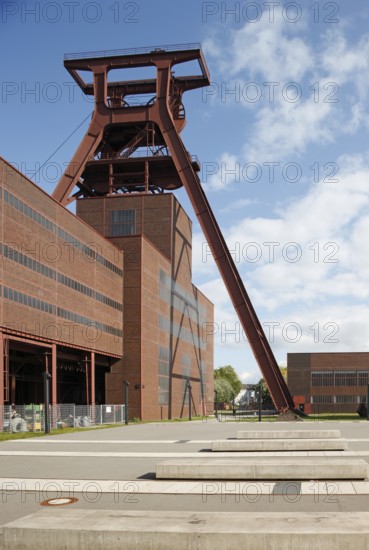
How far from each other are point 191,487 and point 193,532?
6523 mm

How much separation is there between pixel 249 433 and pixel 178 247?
57.1 meters

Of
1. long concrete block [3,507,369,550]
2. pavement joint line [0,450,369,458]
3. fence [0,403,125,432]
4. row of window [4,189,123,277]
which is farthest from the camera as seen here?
row of window [4,189,123,277]

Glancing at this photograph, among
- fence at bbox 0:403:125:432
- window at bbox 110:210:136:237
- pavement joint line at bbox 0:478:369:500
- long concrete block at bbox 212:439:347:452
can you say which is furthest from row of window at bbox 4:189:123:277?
pavement joint line at bbox 0:478:369:500

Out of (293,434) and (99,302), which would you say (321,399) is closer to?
(99,302)

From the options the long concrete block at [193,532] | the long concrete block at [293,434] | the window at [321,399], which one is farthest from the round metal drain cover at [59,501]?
the window at [321,399]

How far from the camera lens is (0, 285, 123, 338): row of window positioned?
44.7 m

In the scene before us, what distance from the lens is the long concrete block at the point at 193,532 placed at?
7.50 m

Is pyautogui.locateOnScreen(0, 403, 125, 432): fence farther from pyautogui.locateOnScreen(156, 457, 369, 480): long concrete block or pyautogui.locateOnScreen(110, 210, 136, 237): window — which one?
pyautogui.locateOnScreen(156, 457, 369, 480): long concrete block

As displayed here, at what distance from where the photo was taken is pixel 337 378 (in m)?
102

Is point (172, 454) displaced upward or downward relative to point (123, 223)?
downward

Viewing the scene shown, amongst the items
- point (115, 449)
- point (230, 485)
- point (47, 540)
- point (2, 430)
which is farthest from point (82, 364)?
point (47, 540)

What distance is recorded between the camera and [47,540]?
7918mm

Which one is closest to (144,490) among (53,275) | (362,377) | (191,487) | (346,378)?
(191,487)

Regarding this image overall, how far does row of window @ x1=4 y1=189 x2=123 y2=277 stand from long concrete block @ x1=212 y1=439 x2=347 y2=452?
90.6ft
